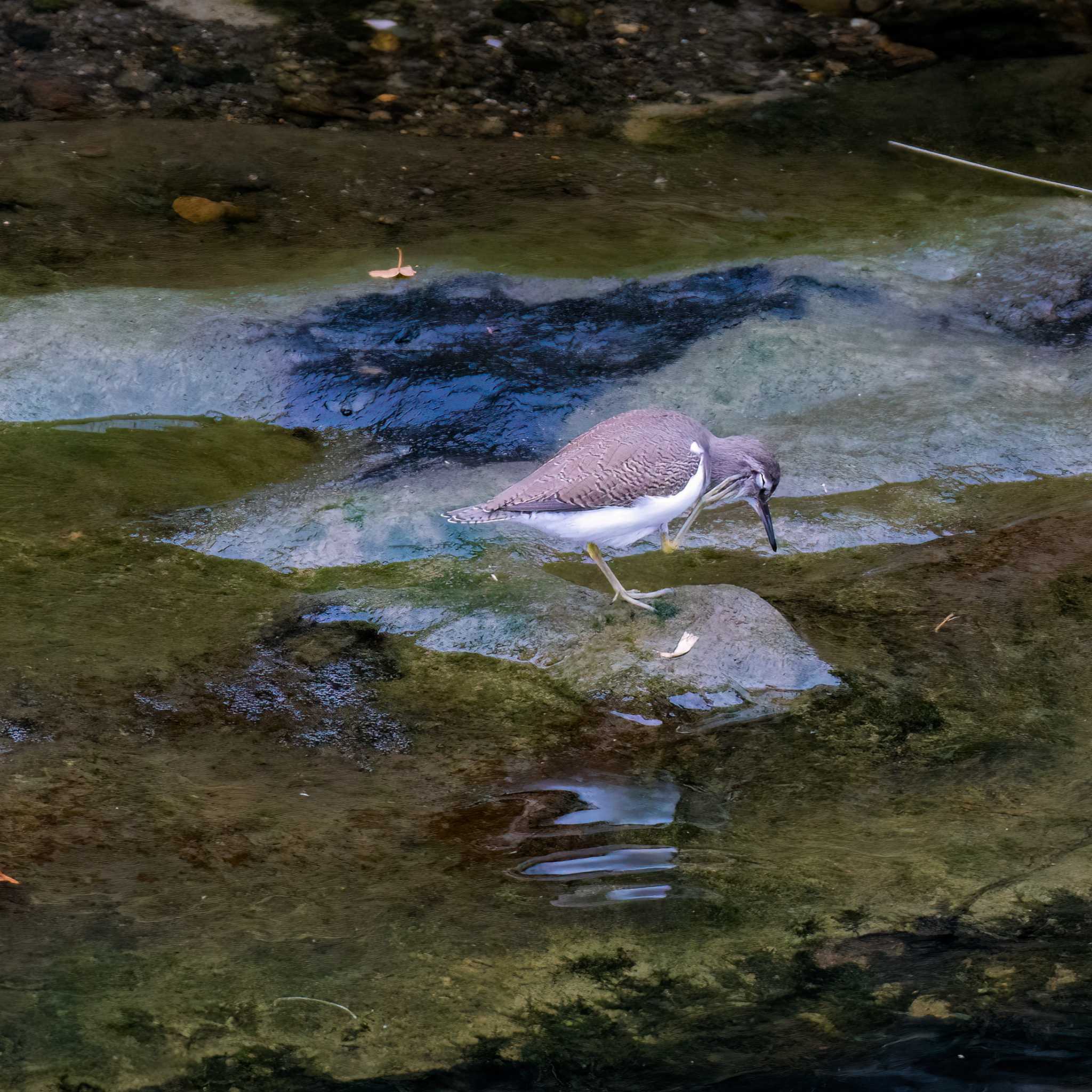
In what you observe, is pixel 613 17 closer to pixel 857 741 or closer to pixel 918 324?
pixel 918 324

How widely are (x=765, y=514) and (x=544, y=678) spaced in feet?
3.37

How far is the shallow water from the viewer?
9.81 feet

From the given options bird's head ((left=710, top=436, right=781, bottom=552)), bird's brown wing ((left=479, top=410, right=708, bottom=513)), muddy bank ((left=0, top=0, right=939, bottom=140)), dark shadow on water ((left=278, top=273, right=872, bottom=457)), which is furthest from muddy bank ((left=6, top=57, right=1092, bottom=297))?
bird's brown wing ((left=479, top=410, right=708, bottom=513))

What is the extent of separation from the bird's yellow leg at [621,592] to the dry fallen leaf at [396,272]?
2.11 meters

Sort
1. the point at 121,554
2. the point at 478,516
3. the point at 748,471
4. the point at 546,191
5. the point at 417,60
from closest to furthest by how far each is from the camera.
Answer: the point at 478,516, the point at 748,471, the point at 121,554, the point at 546,191, the point at 417,60

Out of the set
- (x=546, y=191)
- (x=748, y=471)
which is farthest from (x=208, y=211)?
(x=748, y=471)

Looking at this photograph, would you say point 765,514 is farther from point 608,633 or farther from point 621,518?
point 608,633

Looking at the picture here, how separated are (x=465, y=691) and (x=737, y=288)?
288 centimetres

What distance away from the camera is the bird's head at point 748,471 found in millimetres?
4402

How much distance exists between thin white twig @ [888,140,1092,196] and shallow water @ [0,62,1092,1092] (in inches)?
23.5

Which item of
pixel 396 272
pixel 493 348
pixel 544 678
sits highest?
pixel 396 272

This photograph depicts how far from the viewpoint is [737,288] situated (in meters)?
6.07

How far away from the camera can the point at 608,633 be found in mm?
4312

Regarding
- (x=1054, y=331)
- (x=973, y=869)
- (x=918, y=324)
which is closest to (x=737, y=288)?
(x=918, y=324)
